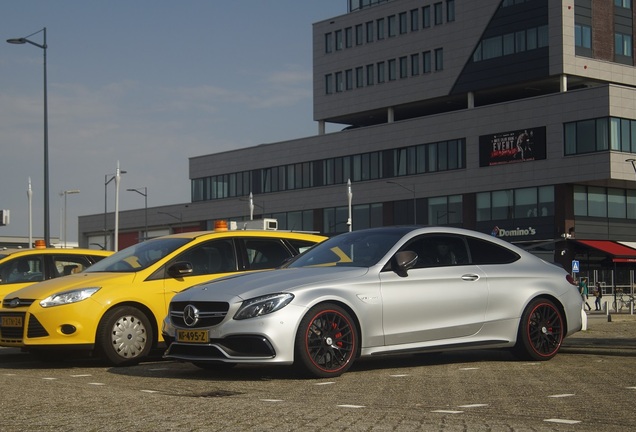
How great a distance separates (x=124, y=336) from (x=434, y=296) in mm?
3781

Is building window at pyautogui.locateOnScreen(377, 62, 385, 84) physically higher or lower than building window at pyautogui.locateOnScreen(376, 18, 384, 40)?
lower

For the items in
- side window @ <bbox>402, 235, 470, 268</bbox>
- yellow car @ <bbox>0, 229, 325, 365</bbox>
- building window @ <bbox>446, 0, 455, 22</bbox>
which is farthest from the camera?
building window @ <bbox>446, 0, 455, 22</bbox>

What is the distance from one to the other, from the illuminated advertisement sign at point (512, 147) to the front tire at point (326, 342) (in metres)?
60.6

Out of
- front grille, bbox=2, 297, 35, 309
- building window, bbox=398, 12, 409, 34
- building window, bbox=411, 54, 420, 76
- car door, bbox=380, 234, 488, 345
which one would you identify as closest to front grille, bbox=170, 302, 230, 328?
car door, bbox=380, 234, 488, 345

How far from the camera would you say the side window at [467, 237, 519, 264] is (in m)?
11.9

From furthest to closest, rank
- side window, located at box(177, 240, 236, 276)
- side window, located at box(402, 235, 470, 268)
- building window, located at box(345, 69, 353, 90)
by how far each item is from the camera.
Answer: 1. building window, located at box(345, 69, 353, 90)
2. side window, located at box(177, 240, 236, 276)
3. side window, located at box(402, 235, 470, 268)

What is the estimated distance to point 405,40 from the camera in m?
80.1

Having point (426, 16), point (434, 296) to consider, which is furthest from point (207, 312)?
point (426, 16)

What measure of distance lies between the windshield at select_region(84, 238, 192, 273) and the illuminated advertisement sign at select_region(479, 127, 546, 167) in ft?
190

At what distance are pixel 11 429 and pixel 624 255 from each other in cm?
6519

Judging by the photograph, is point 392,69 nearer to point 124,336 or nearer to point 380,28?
point 380,28

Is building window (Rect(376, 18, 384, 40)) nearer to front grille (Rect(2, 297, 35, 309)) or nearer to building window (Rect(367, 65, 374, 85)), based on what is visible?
building window (Rect(367, 65, 374, 85))

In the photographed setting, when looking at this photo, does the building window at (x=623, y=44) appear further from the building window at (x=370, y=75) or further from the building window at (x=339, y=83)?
the building window at (x=339, y=83)

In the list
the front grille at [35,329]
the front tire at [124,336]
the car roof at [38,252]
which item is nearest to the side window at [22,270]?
the car roof at [38,252]
